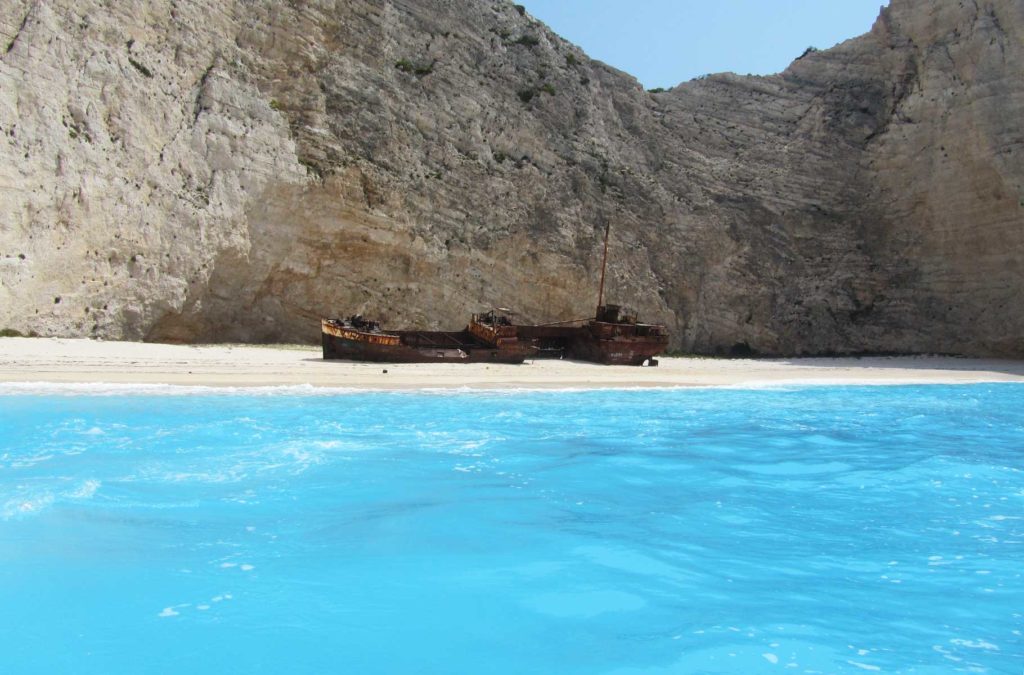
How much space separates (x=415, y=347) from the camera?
893 inches

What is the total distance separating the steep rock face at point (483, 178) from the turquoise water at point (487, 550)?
14.2 m

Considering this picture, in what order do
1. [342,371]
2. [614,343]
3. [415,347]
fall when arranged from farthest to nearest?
[614,343]
[415,347]
[342,371]

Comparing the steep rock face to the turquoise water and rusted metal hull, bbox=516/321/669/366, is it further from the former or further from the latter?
the turquoise water

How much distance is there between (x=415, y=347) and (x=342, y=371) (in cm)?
496

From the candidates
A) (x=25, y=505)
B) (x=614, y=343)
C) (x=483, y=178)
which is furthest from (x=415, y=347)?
(x=25, y=505)

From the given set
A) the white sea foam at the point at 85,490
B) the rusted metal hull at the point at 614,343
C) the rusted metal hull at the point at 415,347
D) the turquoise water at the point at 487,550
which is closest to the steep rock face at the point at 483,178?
the rusted metal hull at the point at 614,343

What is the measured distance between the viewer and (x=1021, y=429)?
13.5 m

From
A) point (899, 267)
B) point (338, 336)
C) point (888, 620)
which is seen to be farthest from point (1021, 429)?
point (899, 267)

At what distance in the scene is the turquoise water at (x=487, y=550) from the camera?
395cm

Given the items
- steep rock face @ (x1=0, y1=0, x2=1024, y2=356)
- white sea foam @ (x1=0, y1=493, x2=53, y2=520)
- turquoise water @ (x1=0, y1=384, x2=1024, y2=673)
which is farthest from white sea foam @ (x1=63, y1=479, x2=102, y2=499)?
steep rock face @ (x1=0, y1=0, x2=1024, y2=356)

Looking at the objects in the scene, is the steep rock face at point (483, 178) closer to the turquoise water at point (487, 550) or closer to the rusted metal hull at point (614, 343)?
the rusted metal hull at point (614, 343)

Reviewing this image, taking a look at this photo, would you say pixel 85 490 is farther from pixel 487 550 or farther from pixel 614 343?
pixel 614 343

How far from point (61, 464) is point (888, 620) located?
28.1ft

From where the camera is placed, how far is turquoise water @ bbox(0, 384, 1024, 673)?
3953 millimetres
